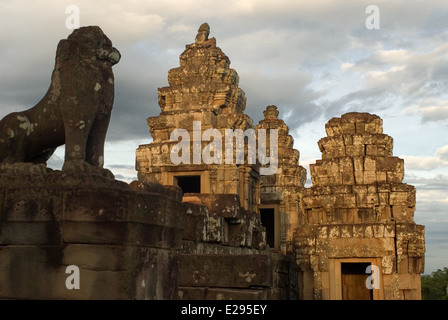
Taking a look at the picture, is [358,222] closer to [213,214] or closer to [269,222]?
[269,222]

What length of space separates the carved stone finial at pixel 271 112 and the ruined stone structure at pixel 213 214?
0.24ft

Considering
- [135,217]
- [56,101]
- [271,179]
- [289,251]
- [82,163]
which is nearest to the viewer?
[135,217]

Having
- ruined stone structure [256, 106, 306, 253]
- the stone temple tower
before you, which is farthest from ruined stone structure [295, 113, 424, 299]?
ruined stone structure [256, 106, 306, 253]

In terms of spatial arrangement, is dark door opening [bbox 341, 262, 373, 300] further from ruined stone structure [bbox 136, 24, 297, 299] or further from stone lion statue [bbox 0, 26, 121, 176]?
stone lion statue [bbox 0, 26, 121, 176]

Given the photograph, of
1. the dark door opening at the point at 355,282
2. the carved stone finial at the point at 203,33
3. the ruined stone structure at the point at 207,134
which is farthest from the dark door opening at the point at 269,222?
the carved stone finial at the point at 203,33

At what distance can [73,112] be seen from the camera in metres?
4.91

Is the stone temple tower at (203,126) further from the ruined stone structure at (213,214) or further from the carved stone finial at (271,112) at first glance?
the carved stone finial at (271,112)

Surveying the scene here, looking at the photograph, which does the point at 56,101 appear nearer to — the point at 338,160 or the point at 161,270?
the point at 161,270

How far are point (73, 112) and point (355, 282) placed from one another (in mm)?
16475

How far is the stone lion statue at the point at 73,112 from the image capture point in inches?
194

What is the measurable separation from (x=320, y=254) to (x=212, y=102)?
6058mm

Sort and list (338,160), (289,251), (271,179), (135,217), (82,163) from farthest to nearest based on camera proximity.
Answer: (271,179), (289,251), (338,160), (82,163), (135,217)
